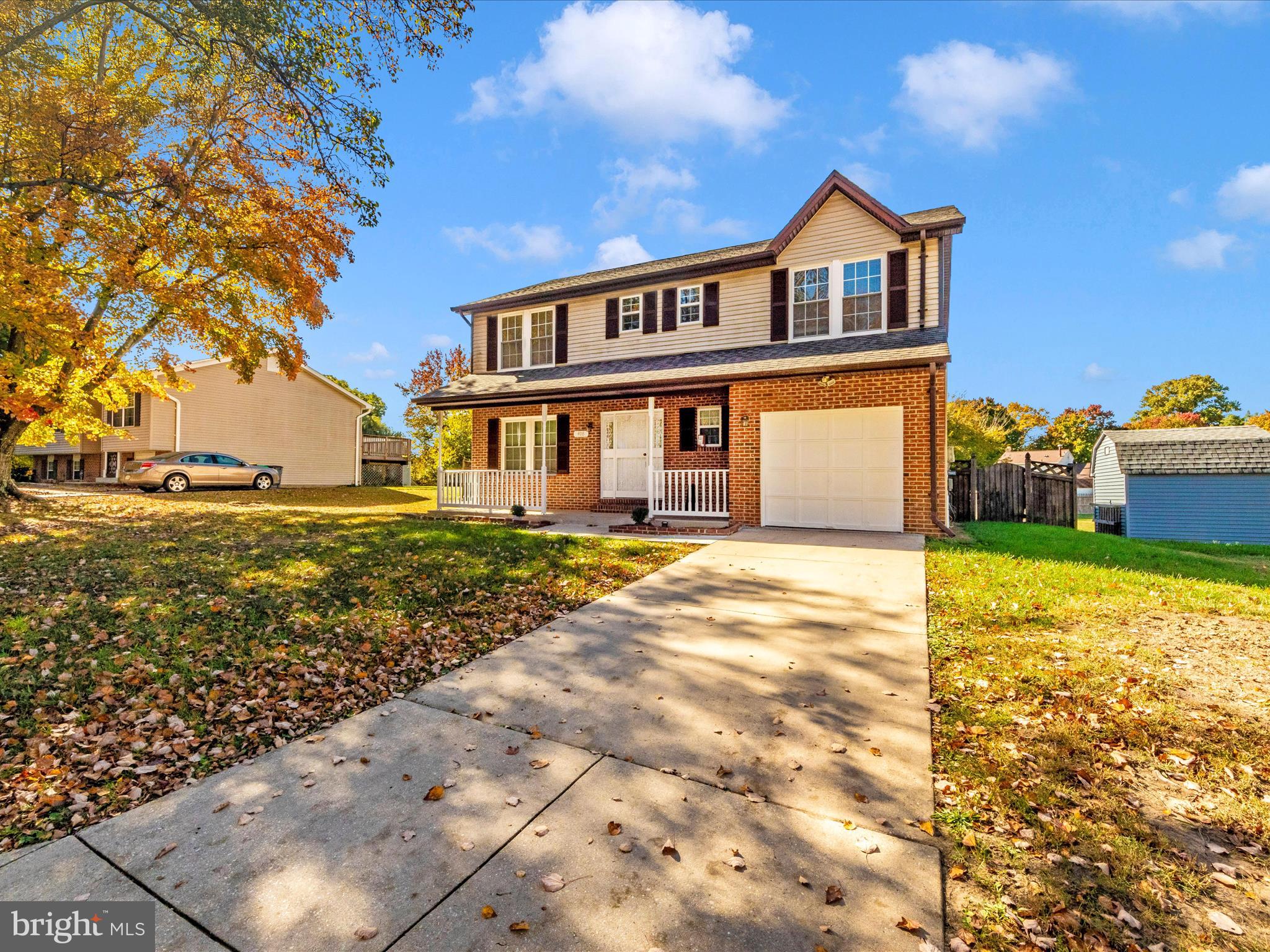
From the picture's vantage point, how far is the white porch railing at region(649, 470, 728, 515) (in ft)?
40.1

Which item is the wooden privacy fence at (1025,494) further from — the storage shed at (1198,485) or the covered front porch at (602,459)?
the covered front porch at (602,459)

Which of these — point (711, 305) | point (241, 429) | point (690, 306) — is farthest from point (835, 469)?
point (241, 429)

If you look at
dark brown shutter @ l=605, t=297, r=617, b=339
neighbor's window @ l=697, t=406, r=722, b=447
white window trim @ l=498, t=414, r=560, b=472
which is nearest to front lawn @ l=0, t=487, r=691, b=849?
neighbor's window @ l=697, t=406, r=722, b=447

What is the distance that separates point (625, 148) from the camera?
17.8 m

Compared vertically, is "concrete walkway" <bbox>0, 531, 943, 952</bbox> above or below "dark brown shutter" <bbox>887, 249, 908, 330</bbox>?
below

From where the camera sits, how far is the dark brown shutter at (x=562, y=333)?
1612 cm

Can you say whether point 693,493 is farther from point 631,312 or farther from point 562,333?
point 562,333

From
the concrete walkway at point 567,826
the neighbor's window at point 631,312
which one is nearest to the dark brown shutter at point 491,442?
the neighbor's window at point 631,312

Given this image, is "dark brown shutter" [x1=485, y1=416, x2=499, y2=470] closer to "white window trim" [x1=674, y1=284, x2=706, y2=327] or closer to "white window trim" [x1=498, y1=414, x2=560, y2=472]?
"white window trim" [x1=498, y1=414, x2=560, y2=472]

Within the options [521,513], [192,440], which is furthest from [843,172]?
[192,440]

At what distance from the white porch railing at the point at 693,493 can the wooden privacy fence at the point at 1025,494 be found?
7971 mm

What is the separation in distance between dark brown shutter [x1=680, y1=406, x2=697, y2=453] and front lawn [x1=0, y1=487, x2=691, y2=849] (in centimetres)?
434

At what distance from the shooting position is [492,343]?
681 inches

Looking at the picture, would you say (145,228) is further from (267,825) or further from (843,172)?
(843,172)
